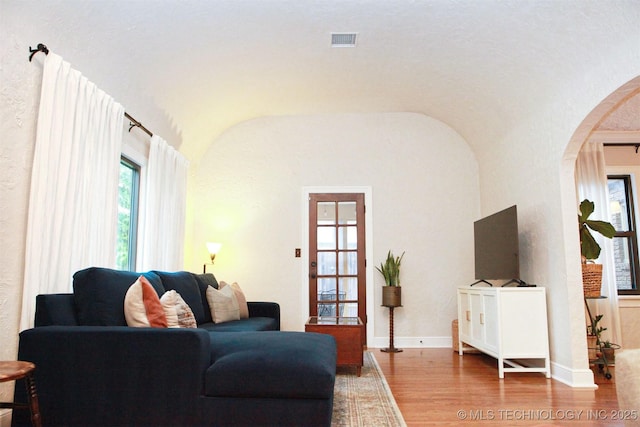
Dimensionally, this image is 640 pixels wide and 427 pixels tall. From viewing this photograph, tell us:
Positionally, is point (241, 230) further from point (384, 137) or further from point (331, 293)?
point (384, 137)

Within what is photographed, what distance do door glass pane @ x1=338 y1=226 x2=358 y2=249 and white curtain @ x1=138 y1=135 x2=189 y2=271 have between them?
1.98 metres

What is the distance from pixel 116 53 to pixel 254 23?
1113mm

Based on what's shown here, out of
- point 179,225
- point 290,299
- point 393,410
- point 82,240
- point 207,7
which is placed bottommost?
point 393,410

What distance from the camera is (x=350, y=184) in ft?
19.9

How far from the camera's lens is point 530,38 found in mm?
3652

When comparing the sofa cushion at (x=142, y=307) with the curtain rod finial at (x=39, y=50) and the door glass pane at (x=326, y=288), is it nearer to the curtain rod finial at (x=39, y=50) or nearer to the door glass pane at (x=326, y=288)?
the curtain rod finial at (x=39, y=50)

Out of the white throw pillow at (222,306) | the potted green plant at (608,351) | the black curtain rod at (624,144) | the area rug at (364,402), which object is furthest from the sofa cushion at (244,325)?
the black curtain rod at (624,144)

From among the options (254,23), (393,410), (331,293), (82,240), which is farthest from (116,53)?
(331,293)

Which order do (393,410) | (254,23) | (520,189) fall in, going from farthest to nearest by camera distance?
(520,189) → (254,23) → (393,410)

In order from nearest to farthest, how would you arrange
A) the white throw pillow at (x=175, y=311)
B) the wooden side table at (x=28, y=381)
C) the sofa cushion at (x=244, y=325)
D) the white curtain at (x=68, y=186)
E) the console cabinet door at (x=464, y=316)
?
the wooden side table at (x=28, y=381), the white curtain at (x=68, y=186), the white throw pillow at (x=175, y=311), the sofa cushion at (x=244, y=325), the console cabinet door at (x=464, y=316)

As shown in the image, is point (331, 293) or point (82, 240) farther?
point (331, 293)

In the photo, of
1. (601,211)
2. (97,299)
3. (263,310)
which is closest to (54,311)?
(97,299)

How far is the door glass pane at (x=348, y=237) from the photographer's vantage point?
596 centimetres

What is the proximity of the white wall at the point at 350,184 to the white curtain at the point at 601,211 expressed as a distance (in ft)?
4.10
